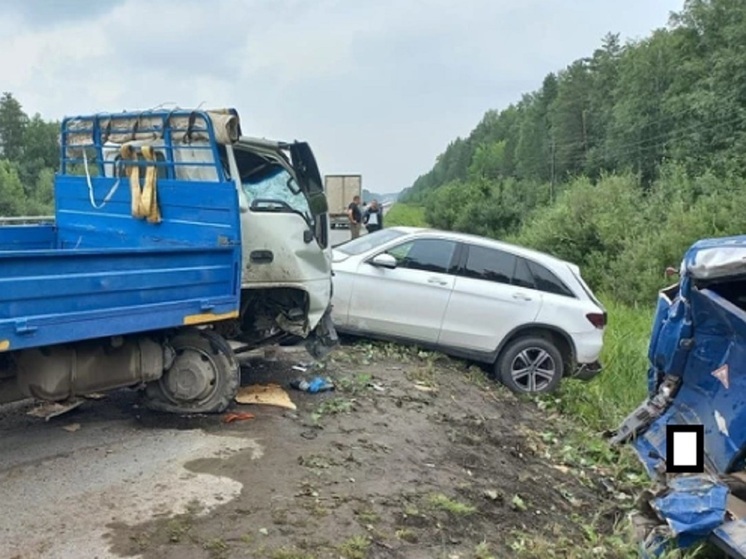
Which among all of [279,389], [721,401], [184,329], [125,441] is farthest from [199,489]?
[721,401]

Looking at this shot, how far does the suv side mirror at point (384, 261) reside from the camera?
8.61m

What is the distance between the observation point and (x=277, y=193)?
6355mm

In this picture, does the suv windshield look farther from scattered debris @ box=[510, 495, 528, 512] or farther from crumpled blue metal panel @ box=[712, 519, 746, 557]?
crumpled blue metal panel @ box=[712, 519, 746, 557]

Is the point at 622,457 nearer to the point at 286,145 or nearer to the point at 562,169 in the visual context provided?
Result: the point at 286,145

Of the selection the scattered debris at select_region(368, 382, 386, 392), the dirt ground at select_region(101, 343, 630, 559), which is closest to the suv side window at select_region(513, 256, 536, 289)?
the dirt ground at select_region(101, 343, 630, 559)

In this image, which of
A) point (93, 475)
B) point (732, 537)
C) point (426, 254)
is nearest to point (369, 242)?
point (426, 254)

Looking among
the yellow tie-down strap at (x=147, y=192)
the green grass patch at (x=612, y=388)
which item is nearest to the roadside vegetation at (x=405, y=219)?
the green grass patch at (x=612, y=388)

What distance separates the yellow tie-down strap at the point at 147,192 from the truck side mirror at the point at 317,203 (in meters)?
1.27

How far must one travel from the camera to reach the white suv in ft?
28.4

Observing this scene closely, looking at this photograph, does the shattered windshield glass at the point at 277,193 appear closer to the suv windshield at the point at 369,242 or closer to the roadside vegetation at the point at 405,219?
the suv windshield at the point at 369,242

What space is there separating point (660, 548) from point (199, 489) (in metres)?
2.66

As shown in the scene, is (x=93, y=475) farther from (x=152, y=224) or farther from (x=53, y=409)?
(x=152, y=224)

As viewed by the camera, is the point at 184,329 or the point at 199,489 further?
the point at 184,329

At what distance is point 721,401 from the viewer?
5270 mm
